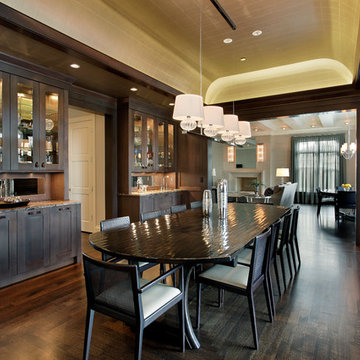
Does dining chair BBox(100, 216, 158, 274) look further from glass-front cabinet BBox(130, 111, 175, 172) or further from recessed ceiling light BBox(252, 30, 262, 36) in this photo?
recessed ceiling light BBox(252, 30, 262, 36)

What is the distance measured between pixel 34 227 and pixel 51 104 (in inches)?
65.6

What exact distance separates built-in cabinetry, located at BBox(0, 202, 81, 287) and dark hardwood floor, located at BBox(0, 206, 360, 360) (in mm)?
187

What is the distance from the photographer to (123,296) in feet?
5.28

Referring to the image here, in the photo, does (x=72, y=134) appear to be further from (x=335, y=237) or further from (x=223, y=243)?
(x=335, y=237)

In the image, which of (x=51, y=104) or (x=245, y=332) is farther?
(x=51, y=104)

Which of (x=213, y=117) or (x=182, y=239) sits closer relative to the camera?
(x=182, y=239)

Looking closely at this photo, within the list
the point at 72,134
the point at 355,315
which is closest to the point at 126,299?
the point at 355,315

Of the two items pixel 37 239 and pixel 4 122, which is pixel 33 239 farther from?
pixel 4 122

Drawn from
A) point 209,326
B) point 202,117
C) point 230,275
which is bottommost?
point 209,326

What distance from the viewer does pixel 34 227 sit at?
131 inches

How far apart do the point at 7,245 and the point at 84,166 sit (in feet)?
9.52

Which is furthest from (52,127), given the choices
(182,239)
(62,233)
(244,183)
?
(244,183)

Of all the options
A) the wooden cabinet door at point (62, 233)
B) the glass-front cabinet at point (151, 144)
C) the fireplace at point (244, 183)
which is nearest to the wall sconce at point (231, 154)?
the fireplace at point (244, 183)

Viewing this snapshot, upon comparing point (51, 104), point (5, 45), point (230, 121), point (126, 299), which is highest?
point (5, 45)
